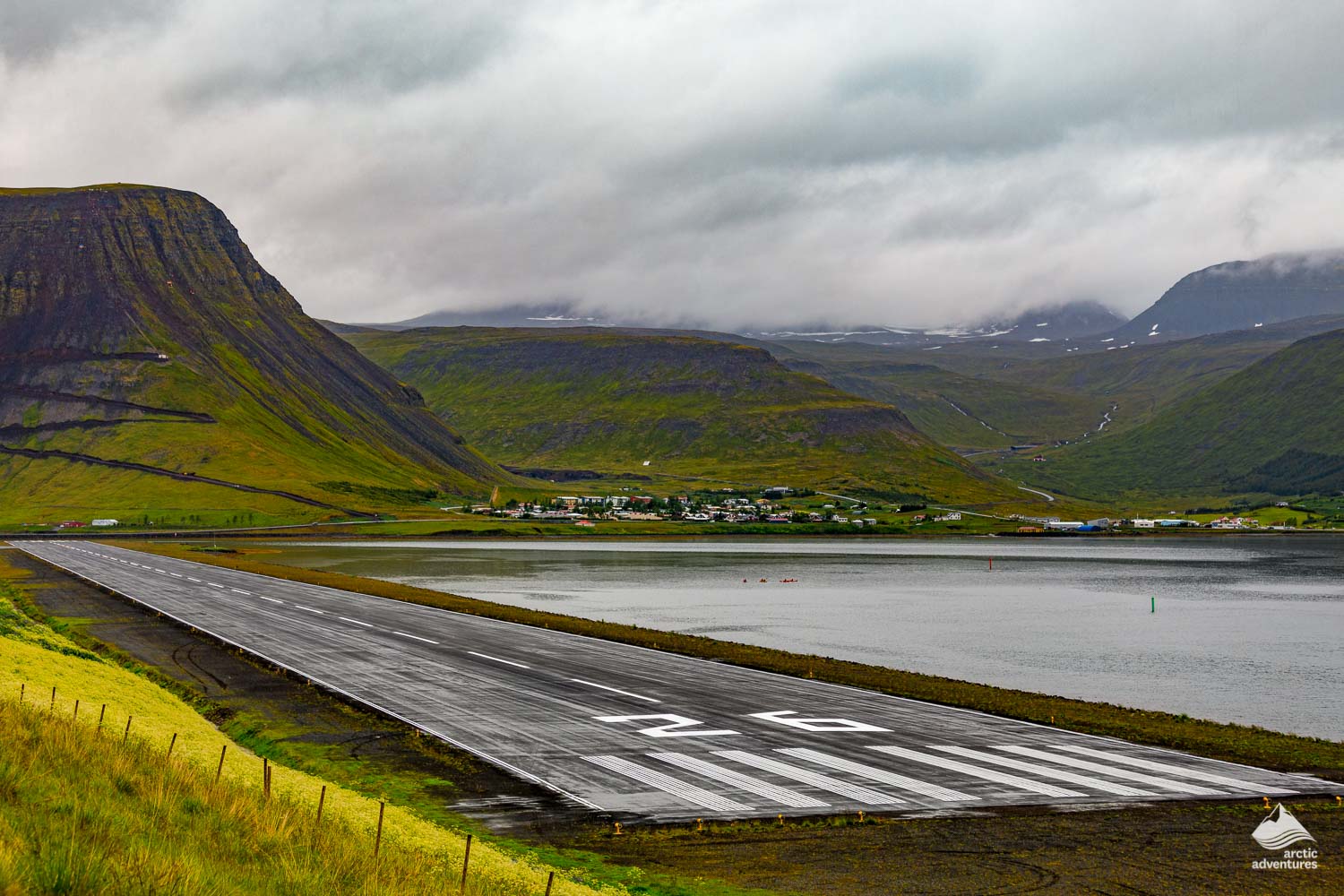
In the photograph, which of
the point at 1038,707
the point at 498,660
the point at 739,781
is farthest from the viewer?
the point at 498,660

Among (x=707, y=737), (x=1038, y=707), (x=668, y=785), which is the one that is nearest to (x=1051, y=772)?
(x=707, y=737)

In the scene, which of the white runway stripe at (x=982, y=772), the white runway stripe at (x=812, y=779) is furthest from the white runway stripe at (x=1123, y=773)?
the white runway stripe at (x=812, y=779)

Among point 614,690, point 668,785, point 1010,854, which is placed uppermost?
point 1010,854

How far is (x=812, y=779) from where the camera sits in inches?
1008

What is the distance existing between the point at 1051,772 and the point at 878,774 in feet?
14.1

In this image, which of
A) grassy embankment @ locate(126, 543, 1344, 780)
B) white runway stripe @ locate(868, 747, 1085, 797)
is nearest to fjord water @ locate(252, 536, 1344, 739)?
grassy embankment @ locate(126, 543, 1344, 780)

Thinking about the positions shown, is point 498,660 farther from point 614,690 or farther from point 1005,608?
point 1005,608

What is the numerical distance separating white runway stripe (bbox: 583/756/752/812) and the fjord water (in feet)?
94.8

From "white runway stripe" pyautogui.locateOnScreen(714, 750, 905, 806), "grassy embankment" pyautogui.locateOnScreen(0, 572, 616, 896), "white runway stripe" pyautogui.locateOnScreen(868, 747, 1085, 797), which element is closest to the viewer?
"grassy embankment" pyautogui.locateOnScreen(0, 572, 616, 896)

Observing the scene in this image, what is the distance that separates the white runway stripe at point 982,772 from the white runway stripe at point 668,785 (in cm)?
647

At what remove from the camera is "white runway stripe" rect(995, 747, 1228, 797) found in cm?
2466

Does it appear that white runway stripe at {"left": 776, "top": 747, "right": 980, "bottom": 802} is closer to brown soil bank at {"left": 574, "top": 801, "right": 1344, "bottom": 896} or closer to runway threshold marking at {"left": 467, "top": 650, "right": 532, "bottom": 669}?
brown soil bank at {"left": 574, "top": 801, "right": 1344, "bottom": 896}

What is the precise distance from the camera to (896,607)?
94812 millimetres

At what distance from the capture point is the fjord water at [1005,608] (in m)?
55.1
